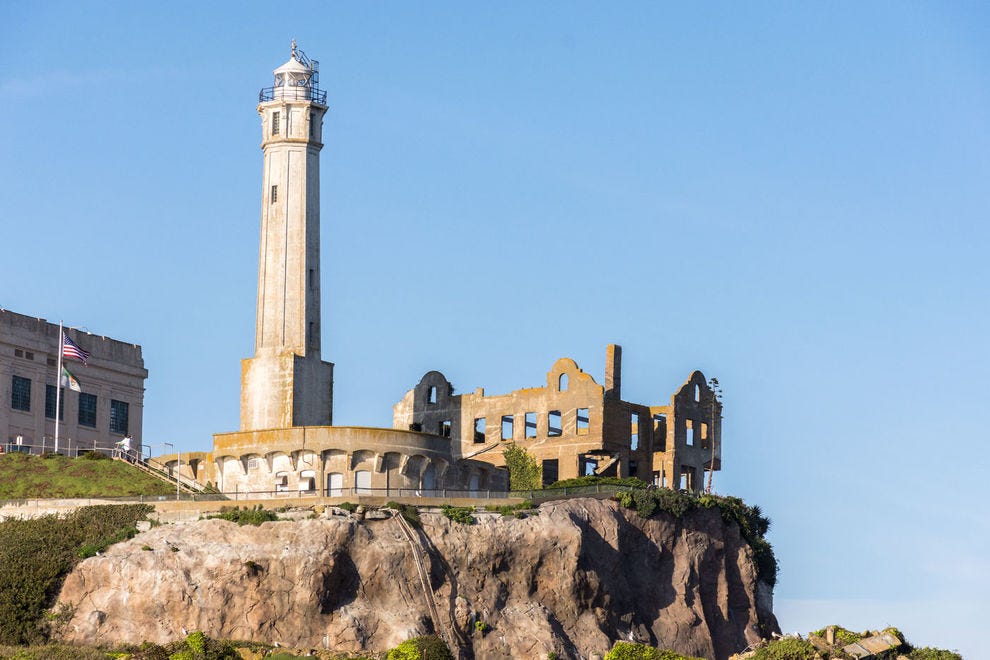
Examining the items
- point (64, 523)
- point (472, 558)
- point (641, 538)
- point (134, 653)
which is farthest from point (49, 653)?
point (641, 538)

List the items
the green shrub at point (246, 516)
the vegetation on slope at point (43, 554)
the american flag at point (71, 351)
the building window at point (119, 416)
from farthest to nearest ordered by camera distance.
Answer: the building window at point (119, 416) < the american flag at point (71, 351) < the green shrub at point (246, 516) < the vegetation on slope at point (43, 554)

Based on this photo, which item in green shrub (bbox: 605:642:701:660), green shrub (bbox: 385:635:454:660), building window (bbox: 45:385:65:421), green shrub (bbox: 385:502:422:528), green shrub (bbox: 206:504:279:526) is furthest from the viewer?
building window (bbox: 45:385:65:421)

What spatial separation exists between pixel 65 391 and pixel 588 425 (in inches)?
1129

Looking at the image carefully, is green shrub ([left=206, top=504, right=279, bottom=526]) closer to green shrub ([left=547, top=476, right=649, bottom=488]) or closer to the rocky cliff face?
the rocky cliff face

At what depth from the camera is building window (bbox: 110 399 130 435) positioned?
126 meters

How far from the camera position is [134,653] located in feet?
302

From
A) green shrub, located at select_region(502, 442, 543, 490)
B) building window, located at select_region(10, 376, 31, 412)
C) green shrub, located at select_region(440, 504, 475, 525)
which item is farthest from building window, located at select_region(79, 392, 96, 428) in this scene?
green shrub, located at select_region(440, 504, 475, 525)

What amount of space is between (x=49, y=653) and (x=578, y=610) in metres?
25.8

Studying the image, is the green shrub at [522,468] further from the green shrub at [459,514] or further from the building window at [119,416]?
the building window at [119,416]

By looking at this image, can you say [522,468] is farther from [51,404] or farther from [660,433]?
[51,404]

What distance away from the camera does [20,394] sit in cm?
11969

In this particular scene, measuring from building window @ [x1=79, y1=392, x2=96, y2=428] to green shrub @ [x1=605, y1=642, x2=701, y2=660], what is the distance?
4046 centimetres

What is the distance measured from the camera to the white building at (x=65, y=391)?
119m

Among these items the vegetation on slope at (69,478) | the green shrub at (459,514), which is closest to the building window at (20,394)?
the vegetation on slope at (69,478)
